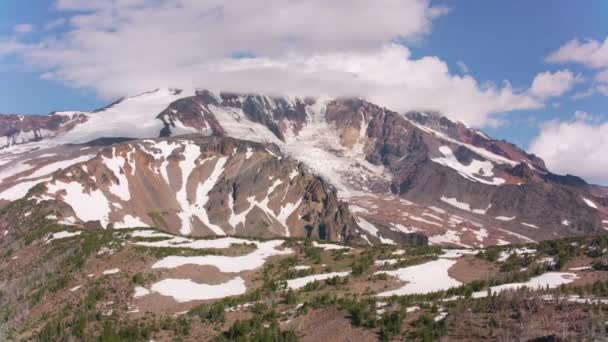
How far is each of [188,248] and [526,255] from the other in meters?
45.5

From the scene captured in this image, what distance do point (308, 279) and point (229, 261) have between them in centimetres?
1448

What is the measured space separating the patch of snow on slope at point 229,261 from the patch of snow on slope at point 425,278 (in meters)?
19.0

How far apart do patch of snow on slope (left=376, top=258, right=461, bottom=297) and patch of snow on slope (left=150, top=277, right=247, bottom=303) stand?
1786cm

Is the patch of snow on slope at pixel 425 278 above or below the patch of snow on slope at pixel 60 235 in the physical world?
below

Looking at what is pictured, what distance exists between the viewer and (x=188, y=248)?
3647 inches

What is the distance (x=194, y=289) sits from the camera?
78.7 metres

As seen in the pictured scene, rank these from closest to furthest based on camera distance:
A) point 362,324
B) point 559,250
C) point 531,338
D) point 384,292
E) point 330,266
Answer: point 531,338 → point 362,324 → point 384,292 → point 559,250 → point 330,266

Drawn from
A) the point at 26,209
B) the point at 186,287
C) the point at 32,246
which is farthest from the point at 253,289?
the point at 26,209

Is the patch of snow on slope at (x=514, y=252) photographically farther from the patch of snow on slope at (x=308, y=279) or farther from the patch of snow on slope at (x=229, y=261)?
the patch of snow on slope at (x=229, y=261)

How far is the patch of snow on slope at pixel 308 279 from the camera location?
7689cm

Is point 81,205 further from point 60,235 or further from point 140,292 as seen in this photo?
point 140,292

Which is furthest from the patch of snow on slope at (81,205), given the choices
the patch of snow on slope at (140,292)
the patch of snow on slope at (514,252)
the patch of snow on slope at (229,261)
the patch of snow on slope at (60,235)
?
the patch of snow on slope at (514,252)

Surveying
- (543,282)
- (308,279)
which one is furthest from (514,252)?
(308,279)

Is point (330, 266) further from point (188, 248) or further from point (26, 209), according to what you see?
point (26, 209)
